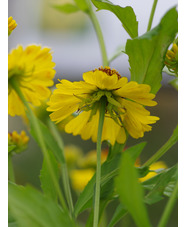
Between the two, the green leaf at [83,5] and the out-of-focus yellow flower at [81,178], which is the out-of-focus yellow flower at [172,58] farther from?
the out-of-focus yellow flower at [81,178]

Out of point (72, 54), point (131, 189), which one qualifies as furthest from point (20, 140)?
point (72, 54)

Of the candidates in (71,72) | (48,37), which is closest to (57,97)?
(71,72)

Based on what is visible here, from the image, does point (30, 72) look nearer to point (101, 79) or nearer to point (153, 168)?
point (101, 79)

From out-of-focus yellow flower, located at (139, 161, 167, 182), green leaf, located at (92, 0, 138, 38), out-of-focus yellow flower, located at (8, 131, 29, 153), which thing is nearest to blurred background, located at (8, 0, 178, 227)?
out-of-focus yellow flower, located at (139, 161, 167, 182)

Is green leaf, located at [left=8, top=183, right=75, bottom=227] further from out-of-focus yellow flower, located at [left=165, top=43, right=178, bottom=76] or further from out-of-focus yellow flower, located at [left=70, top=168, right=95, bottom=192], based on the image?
out-of-focus yellow flower, located at [left=70, top=168, right=95, bottom=192]

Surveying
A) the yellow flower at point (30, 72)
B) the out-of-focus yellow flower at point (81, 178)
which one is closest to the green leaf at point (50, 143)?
the yellow flower at point (30, 72)
